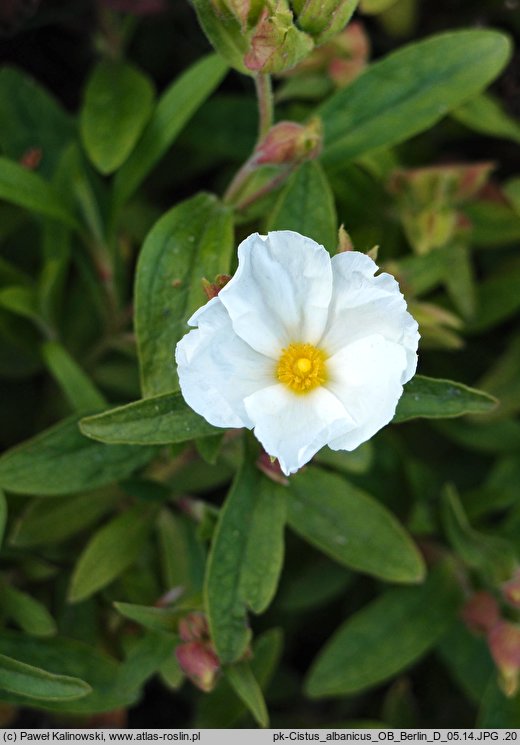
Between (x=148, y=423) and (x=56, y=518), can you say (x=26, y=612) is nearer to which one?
(x=56, y=518)

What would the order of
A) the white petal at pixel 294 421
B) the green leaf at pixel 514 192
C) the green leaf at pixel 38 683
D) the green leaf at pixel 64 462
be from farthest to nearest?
the green leaf at pixel 514 192, the green leaf at pixel 64 462, the green leaf at pixel 38 683, the white petal at pixel 294 421

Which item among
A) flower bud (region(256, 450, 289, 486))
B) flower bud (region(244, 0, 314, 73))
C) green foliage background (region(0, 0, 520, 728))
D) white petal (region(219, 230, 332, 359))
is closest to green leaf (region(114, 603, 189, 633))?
green foliage background (region(0, 0, 520, 728))

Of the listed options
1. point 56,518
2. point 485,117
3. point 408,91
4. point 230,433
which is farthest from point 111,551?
point 485,117

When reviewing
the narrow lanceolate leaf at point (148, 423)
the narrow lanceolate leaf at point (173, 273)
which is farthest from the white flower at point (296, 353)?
the narrow lanceolate leaf at point (173, 273)

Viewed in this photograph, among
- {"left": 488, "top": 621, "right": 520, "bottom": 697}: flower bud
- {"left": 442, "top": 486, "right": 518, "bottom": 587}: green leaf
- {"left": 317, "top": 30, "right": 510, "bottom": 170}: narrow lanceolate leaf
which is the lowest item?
{"left": 488, "top": 621, "right": 520, "bottom": 697}: flower bud

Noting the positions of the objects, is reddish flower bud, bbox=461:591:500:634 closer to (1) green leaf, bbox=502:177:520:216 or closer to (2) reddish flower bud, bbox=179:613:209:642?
(2) reddish flower bud, bbox=179:613:209:642

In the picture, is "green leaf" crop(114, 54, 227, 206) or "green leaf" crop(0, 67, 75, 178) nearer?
"green leaf" crop(114, 54, 227, 206)

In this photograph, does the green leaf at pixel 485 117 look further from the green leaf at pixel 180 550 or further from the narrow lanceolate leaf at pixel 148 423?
the narrow lanceolate leaf at pixel 148 423

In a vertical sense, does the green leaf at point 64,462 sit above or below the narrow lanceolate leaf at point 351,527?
above
